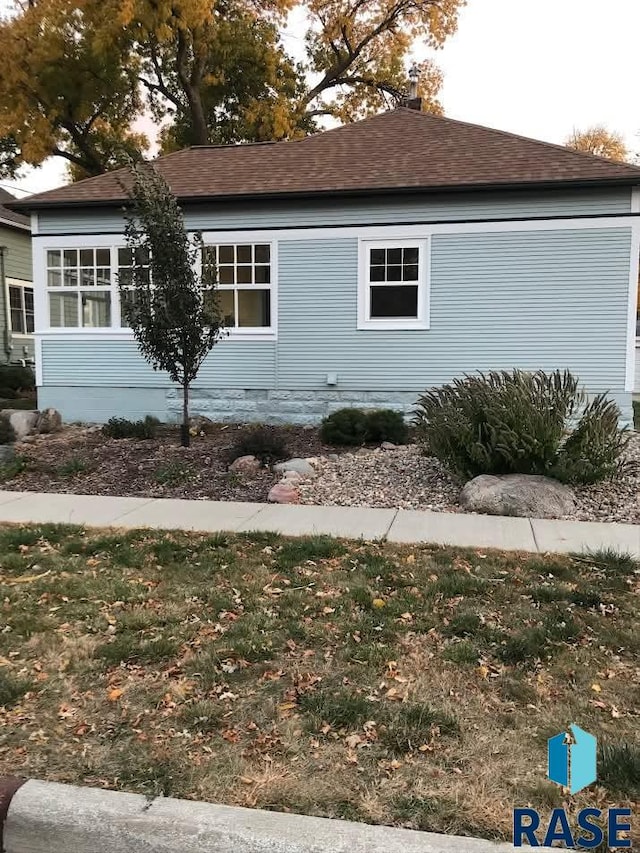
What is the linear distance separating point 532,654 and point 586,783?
1031 millimetres

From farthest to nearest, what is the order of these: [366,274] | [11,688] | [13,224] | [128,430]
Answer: [13,224], [366,274], [128,430], [11,688]

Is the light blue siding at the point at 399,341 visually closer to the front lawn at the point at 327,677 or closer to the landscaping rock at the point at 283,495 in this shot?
the landscaping rock at the point at 283,495

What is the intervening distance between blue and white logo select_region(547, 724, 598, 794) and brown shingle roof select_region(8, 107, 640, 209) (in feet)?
31.1

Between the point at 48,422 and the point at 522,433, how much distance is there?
828 centimetres

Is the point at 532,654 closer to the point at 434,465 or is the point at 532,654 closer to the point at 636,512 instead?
the point at 636,512

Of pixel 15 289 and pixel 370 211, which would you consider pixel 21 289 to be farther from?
pixel 370 211

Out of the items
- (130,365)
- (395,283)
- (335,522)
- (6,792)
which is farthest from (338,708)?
(130,365)

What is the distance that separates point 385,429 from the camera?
9844 mm

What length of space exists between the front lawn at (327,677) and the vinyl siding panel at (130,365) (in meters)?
7.12

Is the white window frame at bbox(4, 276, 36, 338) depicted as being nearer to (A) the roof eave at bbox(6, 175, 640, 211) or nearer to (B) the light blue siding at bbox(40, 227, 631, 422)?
(A) the roof eave at bbox(6, 175, 640, 211)

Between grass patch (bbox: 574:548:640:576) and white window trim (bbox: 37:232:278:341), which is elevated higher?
white window trim (bbox: 37:232:278:341)

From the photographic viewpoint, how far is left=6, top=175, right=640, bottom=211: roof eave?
10.3 metres

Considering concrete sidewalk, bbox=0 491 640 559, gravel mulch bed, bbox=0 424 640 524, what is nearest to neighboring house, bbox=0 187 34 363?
gravel mulch bed, bbox=0 424 640 524

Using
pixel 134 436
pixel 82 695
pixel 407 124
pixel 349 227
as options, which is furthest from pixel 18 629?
pixel 407 124
